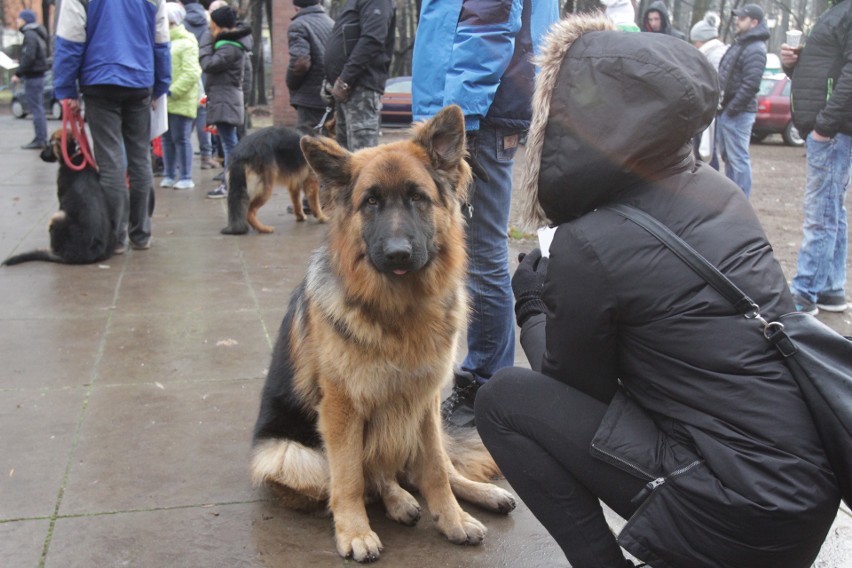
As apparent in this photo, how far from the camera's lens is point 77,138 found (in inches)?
270

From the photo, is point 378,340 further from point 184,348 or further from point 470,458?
point 184,348

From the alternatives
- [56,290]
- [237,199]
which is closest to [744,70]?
[237,199]

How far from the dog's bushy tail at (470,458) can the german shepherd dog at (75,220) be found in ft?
15.5

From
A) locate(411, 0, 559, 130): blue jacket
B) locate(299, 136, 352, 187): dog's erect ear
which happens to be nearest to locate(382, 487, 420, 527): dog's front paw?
locate(299, 136, 352, 187): dog's erect ear

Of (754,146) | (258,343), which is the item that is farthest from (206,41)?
(754,146)

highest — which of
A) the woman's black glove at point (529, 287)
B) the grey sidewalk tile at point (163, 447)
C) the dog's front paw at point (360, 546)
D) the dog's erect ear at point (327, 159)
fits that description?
the dog's erect ear at point (327, 159)

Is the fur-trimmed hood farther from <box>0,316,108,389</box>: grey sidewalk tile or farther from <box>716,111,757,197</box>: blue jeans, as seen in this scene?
<box>716,111,757,197</box>: blue jeans

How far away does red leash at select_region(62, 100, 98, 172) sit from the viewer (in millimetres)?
6699

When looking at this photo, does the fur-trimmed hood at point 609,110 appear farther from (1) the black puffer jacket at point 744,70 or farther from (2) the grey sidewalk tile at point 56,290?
(1) the black puffer jacket at point 744,70

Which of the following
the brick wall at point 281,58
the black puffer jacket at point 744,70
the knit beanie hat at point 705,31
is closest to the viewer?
the black puffer jacket at point 744,70

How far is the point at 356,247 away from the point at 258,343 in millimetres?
2487

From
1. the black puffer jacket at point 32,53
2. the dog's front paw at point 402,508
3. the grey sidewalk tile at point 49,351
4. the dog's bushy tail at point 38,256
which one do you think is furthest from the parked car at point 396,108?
the dog's front paw at point 402,508

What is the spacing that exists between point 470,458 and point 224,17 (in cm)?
877

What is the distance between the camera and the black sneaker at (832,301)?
5.91 metres
